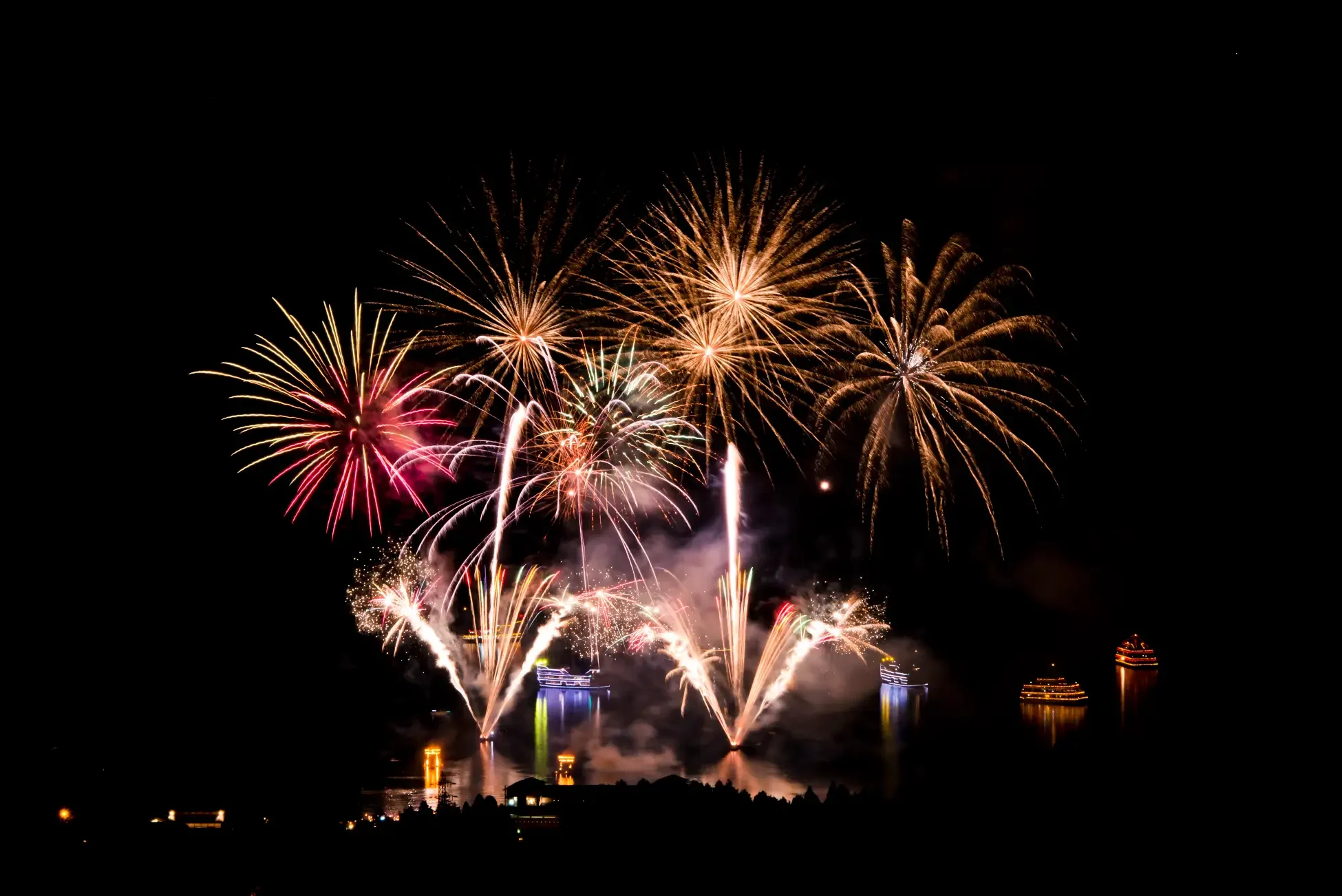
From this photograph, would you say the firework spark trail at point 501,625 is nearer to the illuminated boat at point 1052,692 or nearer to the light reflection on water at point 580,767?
the light reflection on water at point 580,767

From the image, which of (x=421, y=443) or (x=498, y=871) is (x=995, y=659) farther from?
(x=498, y=871)

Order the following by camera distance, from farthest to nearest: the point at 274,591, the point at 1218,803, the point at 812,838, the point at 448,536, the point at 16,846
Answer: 1. the point at 448,536
2. the point at 274,591
3. the point at 1218,803
4. the point at 812,838
5. the point at 16,846

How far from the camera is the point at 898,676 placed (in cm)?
4841

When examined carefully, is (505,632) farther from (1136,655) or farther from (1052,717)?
(1136,655)

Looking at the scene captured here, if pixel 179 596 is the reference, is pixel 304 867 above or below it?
below

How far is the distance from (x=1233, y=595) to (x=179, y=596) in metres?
41.5

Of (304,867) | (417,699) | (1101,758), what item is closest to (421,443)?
(304,867)

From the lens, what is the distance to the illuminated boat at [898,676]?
4816cm

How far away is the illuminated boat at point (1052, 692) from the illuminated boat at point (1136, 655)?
8200 mm

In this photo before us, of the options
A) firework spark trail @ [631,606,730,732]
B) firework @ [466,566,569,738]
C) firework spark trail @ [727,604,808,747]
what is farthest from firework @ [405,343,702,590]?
firework spark trail @ [727,604,808,747]

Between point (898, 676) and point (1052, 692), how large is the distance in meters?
6.89

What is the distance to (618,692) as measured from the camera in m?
45.8

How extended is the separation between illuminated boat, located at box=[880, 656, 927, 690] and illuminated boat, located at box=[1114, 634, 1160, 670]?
38.0ft

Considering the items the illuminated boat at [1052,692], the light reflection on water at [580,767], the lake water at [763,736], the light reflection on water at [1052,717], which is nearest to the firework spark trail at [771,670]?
the lake water at [763,736]
